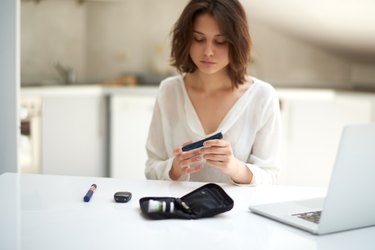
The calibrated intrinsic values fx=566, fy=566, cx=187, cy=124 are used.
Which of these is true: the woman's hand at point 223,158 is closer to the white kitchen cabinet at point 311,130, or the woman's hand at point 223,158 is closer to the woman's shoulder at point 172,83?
the woman's shoulder at point 172,83

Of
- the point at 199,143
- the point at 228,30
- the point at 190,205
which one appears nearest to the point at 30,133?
the point at 228,30

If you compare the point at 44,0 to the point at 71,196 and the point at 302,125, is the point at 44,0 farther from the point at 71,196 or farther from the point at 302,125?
the point at 71,196

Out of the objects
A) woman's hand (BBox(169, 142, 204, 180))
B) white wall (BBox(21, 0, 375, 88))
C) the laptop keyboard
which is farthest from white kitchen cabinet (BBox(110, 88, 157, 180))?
the laptop keyboard

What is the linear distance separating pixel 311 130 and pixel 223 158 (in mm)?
2756

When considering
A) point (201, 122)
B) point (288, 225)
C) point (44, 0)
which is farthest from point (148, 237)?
point (44, 0)

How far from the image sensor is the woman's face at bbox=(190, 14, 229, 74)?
6.08 ft

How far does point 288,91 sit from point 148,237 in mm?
3212

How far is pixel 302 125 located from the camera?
424 centimetres

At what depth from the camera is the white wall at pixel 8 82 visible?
76.4 inches

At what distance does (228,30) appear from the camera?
6.04ft

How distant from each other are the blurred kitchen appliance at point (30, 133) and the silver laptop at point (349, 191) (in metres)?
2.89

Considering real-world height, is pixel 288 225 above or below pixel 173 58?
below

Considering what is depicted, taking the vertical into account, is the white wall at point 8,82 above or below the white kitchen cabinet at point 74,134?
above

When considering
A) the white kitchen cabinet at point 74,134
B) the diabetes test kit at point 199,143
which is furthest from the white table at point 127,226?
the white kitchen cabinet at point 74,134
